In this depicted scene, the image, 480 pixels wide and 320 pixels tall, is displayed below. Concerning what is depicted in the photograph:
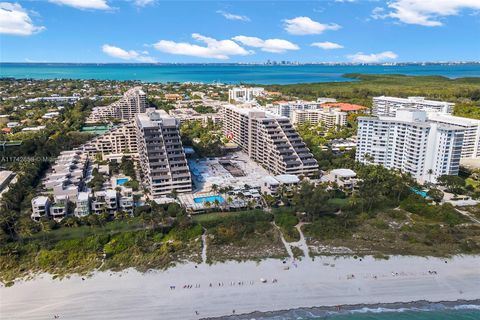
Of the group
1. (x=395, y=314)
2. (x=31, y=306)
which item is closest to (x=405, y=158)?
(x=395, y=314)

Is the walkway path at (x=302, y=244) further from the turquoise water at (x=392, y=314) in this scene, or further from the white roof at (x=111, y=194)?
the white roof at (x=111, y=194)

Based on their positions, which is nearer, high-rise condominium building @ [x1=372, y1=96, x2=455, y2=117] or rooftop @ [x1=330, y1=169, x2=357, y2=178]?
rooftop @ [x1=330, y1=169, x2=357, y2=178]

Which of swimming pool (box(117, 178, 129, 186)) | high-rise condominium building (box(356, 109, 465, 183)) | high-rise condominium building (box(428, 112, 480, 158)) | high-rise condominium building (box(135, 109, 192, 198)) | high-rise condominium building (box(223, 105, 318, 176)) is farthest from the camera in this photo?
high-rise condominium building (box(428, 112, 480, 158))

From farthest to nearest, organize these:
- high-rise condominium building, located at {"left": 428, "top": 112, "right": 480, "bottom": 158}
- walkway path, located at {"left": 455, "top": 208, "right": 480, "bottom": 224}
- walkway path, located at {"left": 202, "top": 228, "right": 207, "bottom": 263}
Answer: high-rise condominium building, located at {"left": 428, "top": 112, "right": 480, "bottom": 158}, walkway path, located at {"left": 455, "top": 208, "right": 480, "bottom": 224}, walkway path, located at {"left": 202, "top": 228, "right": 207, "bottom": 263}

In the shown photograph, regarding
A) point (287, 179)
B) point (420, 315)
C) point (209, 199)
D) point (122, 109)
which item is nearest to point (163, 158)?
point (209, 199)

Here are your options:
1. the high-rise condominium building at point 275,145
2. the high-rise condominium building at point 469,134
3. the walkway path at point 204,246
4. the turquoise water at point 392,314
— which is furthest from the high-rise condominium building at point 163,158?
the high-rise condominium building at point 469,134

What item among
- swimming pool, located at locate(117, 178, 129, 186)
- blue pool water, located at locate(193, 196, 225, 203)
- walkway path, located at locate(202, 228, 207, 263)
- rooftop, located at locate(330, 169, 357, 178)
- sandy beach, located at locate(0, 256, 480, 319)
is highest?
rooftop, located at locate(330, 169, 357, 178)

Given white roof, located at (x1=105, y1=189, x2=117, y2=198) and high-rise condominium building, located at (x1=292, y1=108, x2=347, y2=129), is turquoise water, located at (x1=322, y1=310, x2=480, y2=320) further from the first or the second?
high-rise condominium building, located at (x1=292, y1=108, x2=347, y2=129)

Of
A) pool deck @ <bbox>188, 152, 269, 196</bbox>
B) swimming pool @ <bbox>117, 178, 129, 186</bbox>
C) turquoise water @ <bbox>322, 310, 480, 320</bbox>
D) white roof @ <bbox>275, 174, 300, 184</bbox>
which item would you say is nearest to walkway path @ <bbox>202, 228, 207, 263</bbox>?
pool deck @ <bbox>188, 152, 269, 196</bbox>
